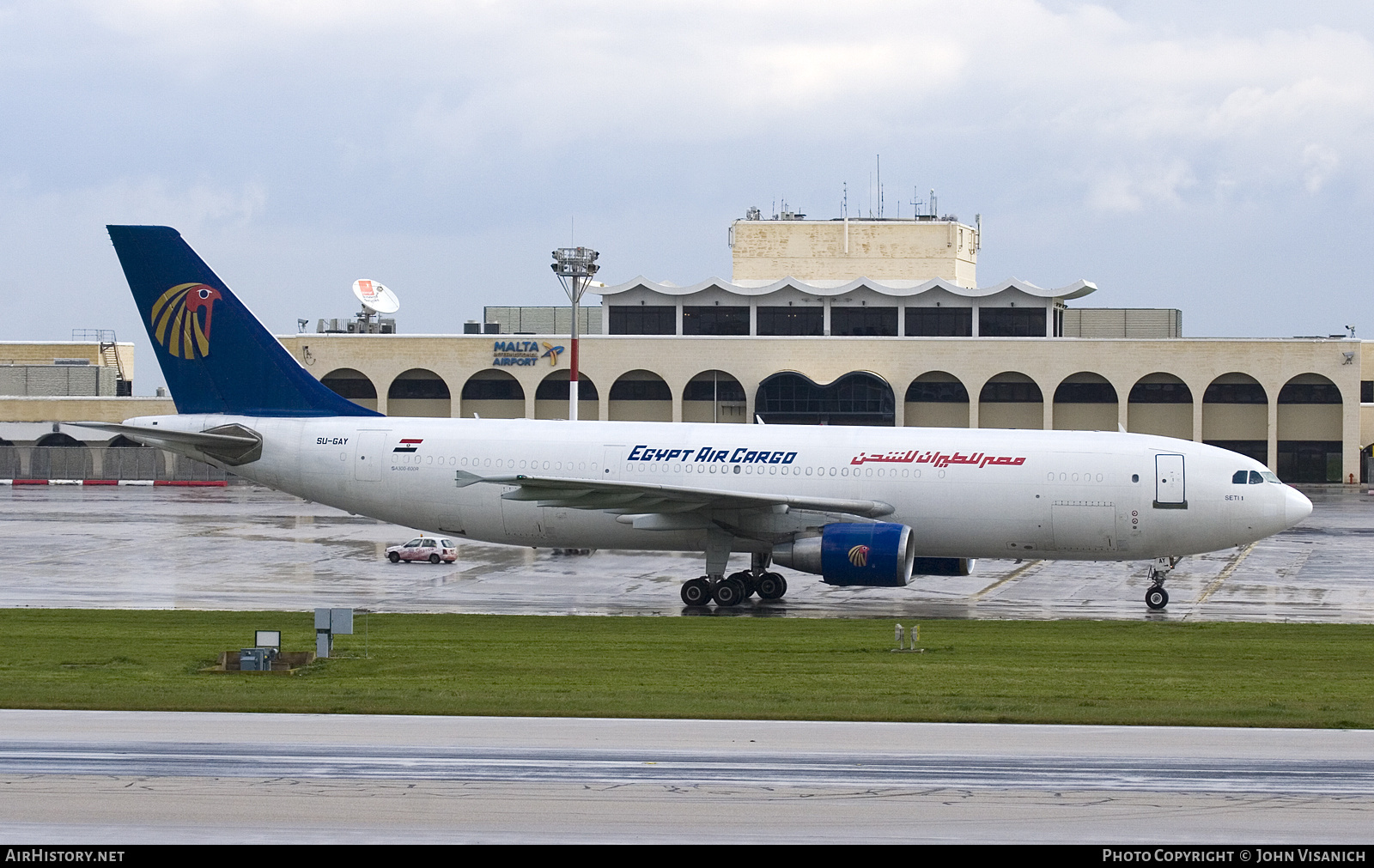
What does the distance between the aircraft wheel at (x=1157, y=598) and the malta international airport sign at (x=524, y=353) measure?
50536 millimetres

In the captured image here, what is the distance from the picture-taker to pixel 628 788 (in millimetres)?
14547

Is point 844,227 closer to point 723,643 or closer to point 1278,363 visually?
point 1278,363

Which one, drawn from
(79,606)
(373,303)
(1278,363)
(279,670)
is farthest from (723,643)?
(373,303)

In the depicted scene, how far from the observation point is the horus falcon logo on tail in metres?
35.0

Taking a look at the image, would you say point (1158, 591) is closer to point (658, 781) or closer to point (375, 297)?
point (658, 781)

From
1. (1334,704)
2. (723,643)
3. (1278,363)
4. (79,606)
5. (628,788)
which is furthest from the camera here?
(1278,363)

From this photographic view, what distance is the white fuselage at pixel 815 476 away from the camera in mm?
32094

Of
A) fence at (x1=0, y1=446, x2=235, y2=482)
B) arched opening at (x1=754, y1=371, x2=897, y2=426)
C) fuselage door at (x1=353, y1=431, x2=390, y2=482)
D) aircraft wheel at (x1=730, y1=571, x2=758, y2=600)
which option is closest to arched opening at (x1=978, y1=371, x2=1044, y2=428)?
arched opening at (x1=754, y1=371, x2=897, y2=426)

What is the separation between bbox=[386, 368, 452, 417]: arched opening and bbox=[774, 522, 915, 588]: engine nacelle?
52.2 meters

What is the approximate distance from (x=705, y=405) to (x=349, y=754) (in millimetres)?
63330

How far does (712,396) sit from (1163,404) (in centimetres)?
2412

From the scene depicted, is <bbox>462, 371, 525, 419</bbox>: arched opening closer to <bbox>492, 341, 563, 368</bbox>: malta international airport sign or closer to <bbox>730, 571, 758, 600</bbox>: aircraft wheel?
<bbox>492, 341, 563, 368</bbox>: malta international airport sign

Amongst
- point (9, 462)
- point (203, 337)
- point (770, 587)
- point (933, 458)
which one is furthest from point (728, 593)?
point (9, 462)

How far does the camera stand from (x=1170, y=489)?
105 feet
